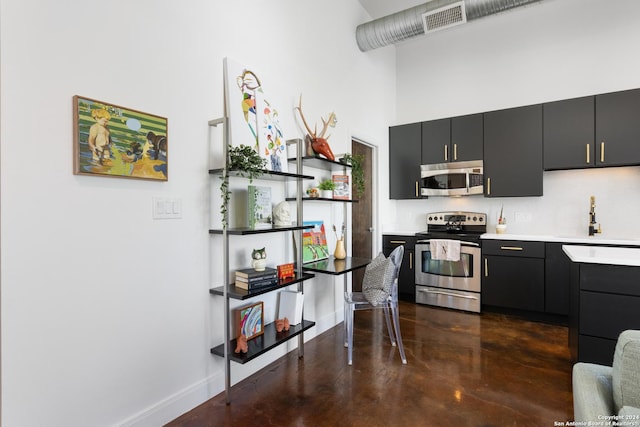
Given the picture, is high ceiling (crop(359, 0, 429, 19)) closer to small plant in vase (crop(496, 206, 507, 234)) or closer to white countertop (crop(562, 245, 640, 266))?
small plant in vase (crop(496, 206, 507, 234))

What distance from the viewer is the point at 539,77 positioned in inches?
163

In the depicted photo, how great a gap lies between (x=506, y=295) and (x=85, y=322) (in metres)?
3.93

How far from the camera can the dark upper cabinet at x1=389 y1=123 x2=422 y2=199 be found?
4645 millimetres

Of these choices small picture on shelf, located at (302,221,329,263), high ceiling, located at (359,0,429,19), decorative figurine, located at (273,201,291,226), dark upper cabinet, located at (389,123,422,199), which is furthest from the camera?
dark upper cabinet, located at (389,123,422,199)

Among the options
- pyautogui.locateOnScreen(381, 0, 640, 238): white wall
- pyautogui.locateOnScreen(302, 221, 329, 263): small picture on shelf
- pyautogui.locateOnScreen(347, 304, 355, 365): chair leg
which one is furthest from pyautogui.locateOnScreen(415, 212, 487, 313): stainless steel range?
pyautogui.locateOnScreen(347, 304, 355, 365): chair leg

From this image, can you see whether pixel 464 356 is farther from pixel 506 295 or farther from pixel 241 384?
pixel 241 384

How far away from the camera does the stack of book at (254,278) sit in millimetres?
2201

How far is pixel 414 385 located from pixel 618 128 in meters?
3.37

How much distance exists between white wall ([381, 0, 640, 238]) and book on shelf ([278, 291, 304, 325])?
2411 mm

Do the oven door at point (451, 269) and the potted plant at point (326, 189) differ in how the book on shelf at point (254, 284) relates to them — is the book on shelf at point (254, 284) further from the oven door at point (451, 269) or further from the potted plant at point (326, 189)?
the oven door at point (451, 269)

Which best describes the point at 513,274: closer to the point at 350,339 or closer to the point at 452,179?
the point at 452,179

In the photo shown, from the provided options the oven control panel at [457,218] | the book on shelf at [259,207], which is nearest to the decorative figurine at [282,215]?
the book on shelf at [259,207]

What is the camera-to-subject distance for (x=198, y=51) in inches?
84.7

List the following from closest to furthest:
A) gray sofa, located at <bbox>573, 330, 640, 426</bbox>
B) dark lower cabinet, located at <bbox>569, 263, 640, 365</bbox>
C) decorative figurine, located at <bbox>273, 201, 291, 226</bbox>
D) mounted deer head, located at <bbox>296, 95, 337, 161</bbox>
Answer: gray sofa, located at <bbox>573, 330, 640, 426</bbox> < dark lower cabinet, located at <bbox>569, 263, 640, 365</bbox> < decorative figurine, located at <bbox>273, 201, 291, 226</bbox> < mounted deer head, located at <bbox>296, 95, 337, 161</bbox>
